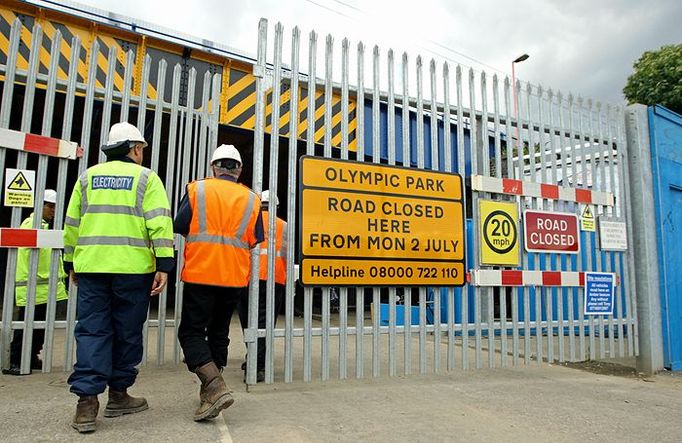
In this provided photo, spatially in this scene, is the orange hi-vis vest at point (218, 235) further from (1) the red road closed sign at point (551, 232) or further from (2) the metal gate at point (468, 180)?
(1) the red road closed sign at point (551, 232)

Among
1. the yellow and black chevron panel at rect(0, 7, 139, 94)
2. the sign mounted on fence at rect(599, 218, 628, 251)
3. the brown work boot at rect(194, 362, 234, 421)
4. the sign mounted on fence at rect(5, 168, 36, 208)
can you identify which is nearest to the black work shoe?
the sign mounted on fence at rect(5, 168, 36, 208)

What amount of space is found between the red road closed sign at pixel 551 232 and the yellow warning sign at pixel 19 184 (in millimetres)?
4298

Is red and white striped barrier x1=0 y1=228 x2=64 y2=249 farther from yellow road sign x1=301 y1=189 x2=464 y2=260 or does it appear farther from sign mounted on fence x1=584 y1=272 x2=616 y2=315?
sign mounted on fence x1=584 y1=272 x2=616 y2=315

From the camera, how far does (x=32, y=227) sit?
12.5 feet

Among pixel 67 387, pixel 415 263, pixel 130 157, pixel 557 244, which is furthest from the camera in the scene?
pixel 557 244

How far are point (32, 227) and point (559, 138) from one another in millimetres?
4939

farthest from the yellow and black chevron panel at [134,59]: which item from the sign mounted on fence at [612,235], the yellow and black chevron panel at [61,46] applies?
the sign mounted on fence at [612,235]

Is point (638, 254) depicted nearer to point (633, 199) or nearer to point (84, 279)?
point (633, 199)

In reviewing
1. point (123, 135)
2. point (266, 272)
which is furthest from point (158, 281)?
point (266, 272)

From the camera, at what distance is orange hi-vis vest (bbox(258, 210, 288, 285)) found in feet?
12.5

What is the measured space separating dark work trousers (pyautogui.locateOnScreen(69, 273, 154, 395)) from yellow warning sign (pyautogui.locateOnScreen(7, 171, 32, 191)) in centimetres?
150

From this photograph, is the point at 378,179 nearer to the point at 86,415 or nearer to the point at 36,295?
the point at 86,415

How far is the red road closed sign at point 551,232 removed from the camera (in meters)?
4.59

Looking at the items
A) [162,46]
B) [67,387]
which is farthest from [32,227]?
[162,46]
